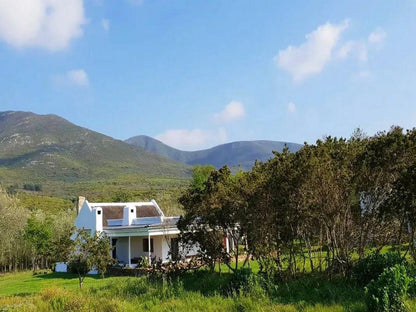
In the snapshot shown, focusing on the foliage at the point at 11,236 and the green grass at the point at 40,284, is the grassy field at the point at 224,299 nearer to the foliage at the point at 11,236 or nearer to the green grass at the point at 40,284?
the green grass at the point at 40,284

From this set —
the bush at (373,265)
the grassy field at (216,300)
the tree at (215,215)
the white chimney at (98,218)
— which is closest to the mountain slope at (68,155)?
the white chimney at (98,218)

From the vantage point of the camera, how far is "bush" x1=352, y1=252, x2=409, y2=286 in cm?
891

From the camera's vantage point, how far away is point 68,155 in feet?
410

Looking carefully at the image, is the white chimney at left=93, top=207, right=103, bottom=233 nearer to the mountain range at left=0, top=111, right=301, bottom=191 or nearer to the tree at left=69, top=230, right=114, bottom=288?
the tree at left=69, top=230, right=114, bottom=288

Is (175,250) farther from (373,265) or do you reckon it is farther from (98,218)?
(98,218)

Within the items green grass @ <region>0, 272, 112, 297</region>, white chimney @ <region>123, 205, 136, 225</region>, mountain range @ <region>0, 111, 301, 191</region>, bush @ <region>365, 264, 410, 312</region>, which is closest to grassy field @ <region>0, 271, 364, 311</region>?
bush @ <region>365, 264, 410, 312</region>

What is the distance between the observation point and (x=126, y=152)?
14100 centimetres

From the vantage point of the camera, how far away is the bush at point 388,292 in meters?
7.02

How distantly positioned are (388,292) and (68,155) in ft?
414

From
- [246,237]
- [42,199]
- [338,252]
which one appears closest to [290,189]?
[338,252]

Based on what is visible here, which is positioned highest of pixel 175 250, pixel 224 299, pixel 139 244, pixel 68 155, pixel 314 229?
pixel 68 155

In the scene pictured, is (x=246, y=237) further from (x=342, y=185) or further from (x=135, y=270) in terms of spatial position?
(x=135, y=270)

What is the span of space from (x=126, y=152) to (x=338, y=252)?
134094 mm

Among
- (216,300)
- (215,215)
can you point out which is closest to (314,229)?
(215,215)
